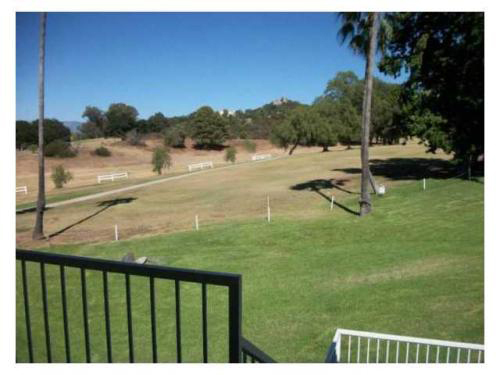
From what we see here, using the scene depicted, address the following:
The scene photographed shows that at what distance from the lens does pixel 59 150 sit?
A: 25250mm

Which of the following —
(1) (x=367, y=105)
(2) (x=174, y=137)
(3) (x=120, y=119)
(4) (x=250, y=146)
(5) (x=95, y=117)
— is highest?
(5) (x=95, y=117)

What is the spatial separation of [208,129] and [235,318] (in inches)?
1529

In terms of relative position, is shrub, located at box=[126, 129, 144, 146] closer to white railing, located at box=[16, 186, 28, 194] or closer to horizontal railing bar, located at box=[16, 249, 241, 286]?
white railing, located at box=[16, 186, 28, 194]

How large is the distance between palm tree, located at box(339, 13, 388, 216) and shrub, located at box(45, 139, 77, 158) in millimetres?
20177

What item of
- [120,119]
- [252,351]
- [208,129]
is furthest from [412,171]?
[120,119]

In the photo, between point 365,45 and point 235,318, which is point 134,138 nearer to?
point 365,45

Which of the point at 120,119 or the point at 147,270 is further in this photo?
the point at 120,119

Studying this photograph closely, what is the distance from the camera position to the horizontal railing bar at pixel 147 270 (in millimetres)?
1224

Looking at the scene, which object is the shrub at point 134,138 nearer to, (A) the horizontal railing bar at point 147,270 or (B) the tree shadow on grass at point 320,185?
(B) the tree shadow on grass at point 320,185

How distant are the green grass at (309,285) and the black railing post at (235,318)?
1.76 m

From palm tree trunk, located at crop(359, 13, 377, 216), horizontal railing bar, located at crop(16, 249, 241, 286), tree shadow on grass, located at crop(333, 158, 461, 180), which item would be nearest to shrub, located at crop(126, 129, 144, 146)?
tree shadow on grass, located at crop(333, 158, 461, 180)
